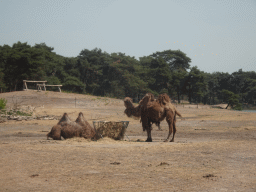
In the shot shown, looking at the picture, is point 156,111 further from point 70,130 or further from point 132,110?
point 70,130

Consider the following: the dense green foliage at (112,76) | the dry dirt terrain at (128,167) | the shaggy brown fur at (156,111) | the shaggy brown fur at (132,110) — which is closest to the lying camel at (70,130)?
the dry dirt terrain at (128,167)

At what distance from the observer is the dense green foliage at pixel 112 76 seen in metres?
54.2

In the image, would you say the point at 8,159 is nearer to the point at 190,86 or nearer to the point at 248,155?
the point at 248,155

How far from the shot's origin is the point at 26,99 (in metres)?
35.8

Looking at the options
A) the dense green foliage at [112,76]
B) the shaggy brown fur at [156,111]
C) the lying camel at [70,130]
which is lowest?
the lying camel at [70,130]

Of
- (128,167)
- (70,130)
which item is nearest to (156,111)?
(70,130)

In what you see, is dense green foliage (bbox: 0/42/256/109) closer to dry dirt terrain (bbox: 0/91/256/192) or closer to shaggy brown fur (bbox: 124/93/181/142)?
shaggy brown fur (bbox: 124/93/181/142)

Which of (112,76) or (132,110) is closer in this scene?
(132,110)

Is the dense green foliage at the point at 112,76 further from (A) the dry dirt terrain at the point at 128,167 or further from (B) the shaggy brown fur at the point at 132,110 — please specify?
(A) the dry dirt terrain at the point at 128,167

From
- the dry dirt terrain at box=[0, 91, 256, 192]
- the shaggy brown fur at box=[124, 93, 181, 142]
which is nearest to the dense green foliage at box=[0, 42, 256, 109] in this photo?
the shaggy brown fur at box=[124, 93, 181, 142]

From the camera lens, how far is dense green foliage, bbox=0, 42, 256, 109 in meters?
54.2

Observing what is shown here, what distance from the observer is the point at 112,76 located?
7431 centimetres

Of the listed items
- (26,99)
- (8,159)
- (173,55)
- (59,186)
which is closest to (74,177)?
(59,186)

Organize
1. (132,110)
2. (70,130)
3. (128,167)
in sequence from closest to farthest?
1. (128,167)
2. (70,130)
3. (132,110)
